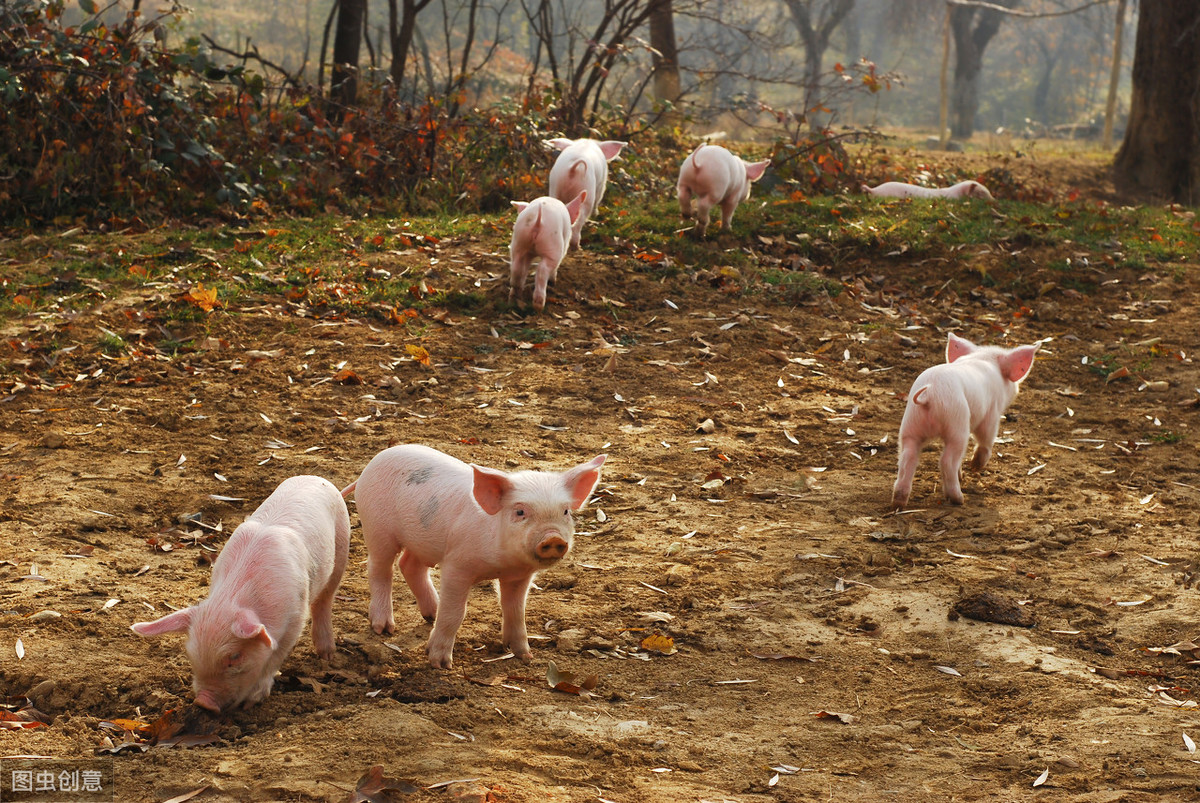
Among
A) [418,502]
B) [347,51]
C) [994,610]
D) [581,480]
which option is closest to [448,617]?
[418,502]

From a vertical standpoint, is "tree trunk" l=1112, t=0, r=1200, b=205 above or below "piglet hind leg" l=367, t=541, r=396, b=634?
above

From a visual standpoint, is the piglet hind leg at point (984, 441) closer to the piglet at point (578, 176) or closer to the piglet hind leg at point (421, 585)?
the piglet hind leg at point (421, 585)

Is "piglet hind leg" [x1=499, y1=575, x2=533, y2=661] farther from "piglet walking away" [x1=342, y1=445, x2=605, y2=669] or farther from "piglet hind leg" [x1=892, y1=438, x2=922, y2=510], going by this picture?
"piglet hind leg" [x1=892, y1=438, x2=922, y2=510]

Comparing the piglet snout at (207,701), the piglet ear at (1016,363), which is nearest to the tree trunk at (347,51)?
the piglet ear at (1016,363)

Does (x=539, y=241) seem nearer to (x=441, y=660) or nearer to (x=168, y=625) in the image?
(x=441, y=660)

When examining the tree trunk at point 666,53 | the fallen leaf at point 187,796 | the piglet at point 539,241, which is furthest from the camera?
the tree trunk at point 666,53

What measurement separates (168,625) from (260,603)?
0.86 ft

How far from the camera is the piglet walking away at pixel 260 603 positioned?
3.00m

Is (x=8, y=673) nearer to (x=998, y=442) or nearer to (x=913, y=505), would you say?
(x=913, y=505)

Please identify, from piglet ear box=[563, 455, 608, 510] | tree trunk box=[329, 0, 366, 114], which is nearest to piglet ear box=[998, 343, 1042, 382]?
piglet ear box=[563, 455, 608, 510]

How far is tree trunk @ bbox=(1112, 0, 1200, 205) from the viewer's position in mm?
12852

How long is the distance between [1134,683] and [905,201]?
7932 mm

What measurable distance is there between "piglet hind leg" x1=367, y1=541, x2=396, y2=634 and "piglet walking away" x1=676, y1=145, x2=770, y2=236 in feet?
18.7

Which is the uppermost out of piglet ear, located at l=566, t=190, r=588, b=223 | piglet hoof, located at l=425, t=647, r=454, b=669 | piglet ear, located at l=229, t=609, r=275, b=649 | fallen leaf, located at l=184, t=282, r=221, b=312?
piglet ear, located at l=566, t=190, r=588, b=223
